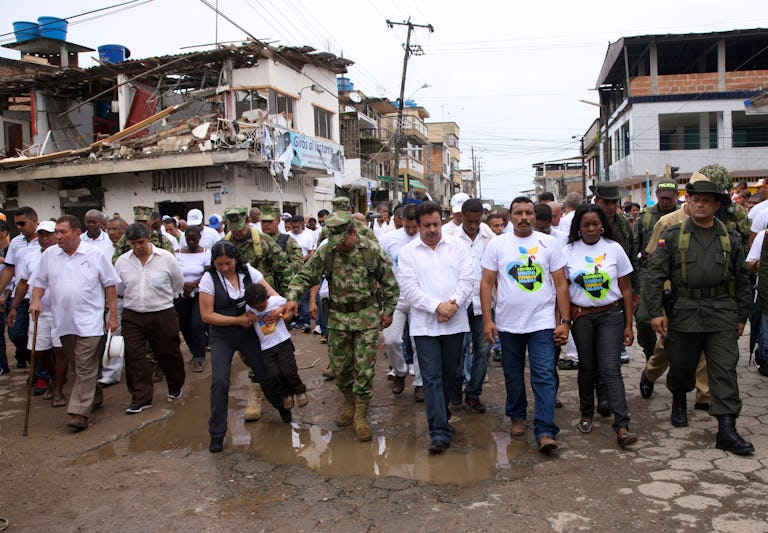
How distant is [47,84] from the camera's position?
21.9 metres

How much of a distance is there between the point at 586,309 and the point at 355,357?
1.88 metres

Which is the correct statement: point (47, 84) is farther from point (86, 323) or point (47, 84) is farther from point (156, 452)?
point (156, 452)

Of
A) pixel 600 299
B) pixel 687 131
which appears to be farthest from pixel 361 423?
pixel 687 131

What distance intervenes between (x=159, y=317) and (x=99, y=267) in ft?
2.35

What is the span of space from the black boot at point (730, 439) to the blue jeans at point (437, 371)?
1906mm

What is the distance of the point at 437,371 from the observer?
15.3ft

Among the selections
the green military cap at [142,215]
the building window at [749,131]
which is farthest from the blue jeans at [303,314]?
the building window at [749,131]

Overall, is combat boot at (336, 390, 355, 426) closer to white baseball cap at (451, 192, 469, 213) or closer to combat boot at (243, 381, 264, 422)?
combat boot at (243, 381, 264, 422)

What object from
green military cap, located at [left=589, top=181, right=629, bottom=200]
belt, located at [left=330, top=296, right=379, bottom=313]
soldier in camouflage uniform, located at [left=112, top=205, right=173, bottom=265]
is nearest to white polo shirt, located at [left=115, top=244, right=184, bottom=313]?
soldier in camouflage uniform, located at [left=112, top=205, right=173, bottom=265]

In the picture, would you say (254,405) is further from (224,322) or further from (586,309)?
(586,309)

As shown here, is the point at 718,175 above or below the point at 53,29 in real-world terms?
below

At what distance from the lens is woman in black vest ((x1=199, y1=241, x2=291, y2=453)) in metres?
4.89

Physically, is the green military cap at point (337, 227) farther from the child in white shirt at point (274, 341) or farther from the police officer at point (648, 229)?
the police officer at point (648, 229)

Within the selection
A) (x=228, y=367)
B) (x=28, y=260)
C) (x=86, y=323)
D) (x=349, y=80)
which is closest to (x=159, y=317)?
(x=86, y=323)
